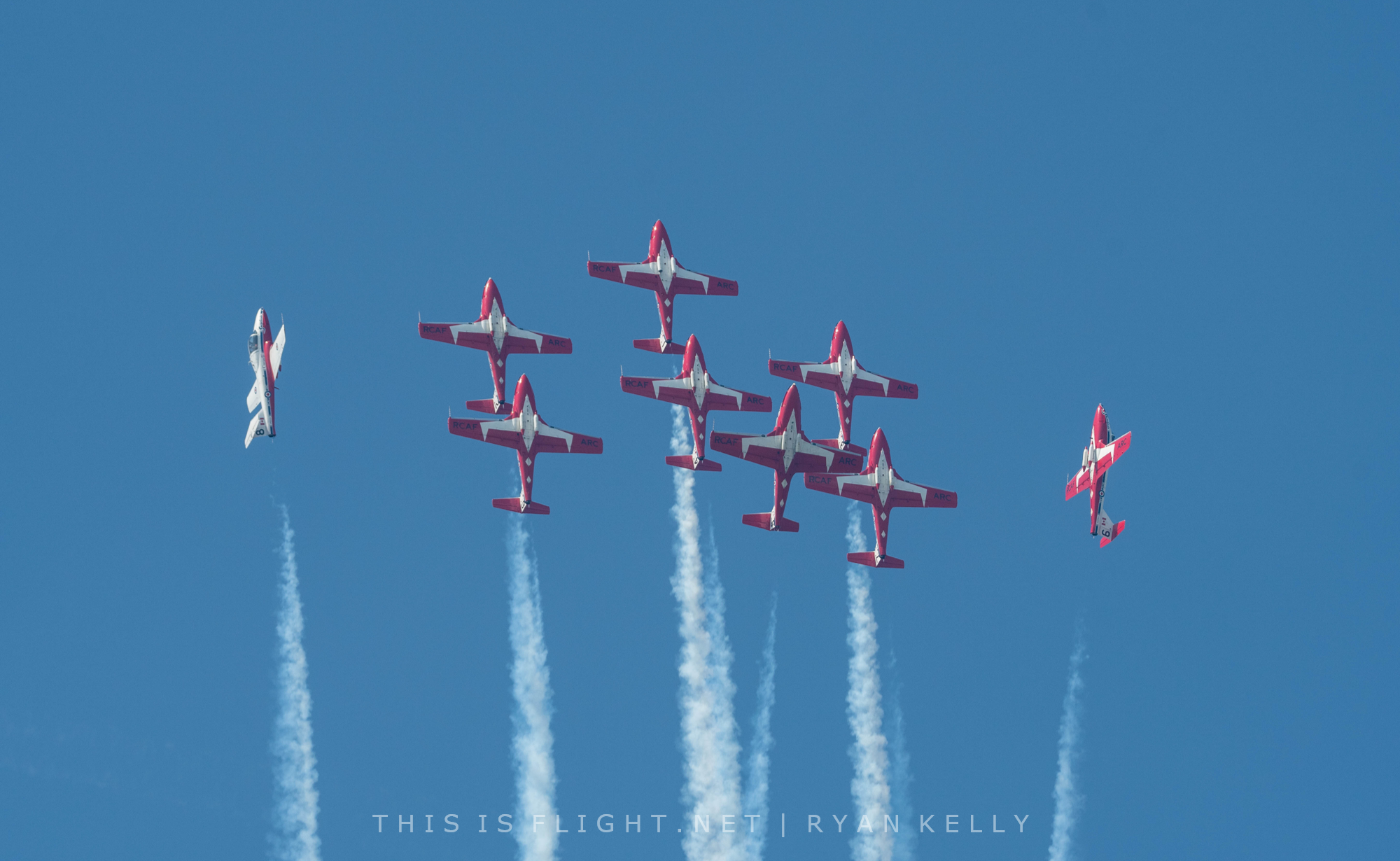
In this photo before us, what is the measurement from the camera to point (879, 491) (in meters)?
109

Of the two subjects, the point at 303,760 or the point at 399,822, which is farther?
the point at 399,822

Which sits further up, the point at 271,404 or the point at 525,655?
the point at 271,404

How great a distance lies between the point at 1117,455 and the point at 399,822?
1771 inches

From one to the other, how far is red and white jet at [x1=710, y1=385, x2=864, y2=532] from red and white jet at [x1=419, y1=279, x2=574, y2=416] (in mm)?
11566

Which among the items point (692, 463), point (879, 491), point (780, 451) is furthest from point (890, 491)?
point (692, 463)

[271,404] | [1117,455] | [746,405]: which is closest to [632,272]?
[746,405]

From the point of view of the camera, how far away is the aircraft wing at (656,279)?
113 meters

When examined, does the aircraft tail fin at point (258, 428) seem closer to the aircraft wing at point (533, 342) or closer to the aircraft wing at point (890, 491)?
the aircraft wing at point (533, 342)

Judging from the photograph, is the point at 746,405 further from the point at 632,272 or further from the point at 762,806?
the point at 762,806

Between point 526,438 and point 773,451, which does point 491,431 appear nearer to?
point 526,438

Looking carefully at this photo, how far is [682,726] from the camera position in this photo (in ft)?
358

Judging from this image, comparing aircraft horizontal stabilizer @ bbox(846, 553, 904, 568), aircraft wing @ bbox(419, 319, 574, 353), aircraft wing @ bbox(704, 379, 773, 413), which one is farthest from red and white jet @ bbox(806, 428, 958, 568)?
aircraft wing @ bbox(419, 319, 574, 353)

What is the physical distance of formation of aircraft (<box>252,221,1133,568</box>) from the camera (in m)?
107

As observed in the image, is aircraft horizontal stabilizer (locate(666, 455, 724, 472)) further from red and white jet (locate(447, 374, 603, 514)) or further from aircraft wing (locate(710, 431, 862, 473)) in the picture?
red and white jet (locate(447, 374, 603, 514))
